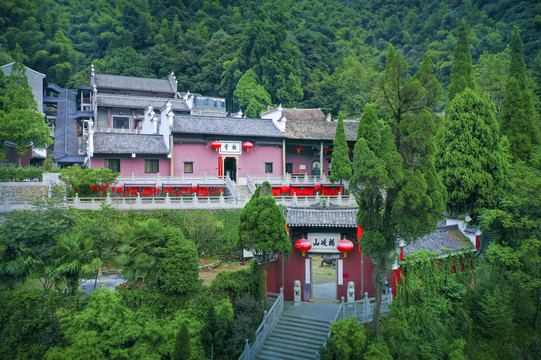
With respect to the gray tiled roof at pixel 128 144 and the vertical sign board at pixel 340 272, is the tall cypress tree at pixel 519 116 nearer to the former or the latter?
the vertical sign board at pixel 340 272

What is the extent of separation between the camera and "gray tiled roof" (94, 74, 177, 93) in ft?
142

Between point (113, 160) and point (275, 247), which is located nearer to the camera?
point (275, 247)

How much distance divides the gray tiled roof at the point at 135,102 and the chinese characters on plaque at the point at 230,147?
1377cm

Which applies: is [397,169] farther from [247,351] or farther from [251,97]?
[251,97]

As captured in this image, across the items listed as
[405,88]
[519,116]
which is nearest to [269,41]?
[519,116]

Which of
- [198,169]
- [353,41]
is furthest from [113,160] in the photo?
[353,41]

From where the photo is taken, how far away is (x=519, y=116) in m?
21.9

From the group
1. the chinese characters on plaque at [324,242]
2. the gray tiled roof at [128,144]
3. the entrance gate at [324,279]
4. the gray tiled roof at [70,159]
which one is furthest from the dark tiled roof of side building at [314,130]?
the gray tiled roof at [70,159]

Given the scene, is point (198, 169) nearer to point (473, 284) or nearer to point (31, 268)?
point (31, 268)

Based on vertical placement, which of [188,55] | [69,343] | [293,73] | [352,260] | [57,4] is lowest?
[69,343]

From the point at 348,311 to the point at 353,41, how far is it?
53.8m

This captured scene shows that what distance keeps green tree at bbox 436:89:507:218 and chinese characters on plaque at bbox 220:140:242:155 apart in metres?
13.1

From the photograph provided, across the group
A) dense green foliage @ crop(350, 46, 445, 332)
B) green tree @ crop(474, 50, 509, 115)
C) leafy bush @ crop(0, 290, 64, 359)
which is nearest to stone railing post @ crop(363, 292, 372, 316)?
dense green foliage @ crop(350, 46, 445, 332)

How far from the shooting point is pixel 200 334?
11539 millimetres
